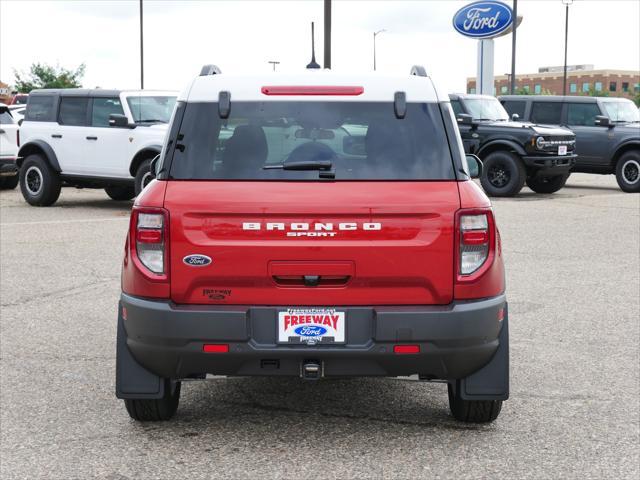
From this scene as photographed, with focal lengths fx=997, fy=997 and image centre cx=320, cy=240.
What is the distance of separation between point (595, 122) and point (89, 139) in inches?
429

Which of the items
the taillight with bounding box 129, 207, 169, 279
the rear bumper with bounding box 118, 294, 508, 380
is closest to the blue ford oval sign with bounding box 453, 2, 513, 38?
the rear bumper with bounding box 118, 294, 508, 380

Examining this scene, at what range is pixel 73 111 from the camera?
17.5 m

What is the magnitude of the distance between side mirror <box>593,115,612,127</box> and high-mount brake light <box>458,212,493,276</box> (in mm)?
17799

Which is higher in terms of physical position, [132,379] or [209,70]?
[209,70]

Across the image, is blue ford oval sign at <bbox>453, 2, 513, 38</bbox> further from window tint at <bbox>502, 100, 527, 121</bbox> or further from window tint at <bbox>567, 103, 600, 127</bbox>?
window tint at <bbox>567, 103, 600, 127</bbox>

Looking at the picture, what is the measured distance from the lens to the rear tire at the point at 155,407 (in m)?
5.03

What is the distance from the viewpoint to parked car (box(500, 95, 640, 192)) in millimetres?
21578

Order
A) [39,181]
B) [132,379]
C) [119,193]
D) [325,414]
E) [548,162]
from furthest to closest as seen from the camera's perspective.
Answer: [548,162], [119,193], [39,181], [325,414], [132,379]

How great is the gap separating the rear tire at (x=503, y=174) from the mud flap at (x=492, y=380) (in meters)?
Answer: 15.2

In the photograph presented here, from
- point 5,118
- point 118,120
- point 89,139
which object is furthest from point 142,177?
point 5,118

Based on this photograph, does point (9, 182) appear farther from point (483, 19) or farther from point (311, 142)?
point (311, 142)

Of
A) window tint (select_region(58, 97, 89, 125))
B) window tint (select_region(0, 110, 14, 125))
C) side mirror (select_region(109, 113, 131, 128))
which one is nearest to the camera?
side mirror (select_region(109, 113, 131, 128))

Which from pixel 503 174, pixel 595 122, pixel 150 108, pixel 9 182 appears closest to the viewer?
pixel 150 108

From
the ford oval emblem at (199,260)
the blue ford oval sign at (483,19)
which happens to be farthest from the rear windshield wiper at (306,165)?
the blue ford oval sign at (483,19)
